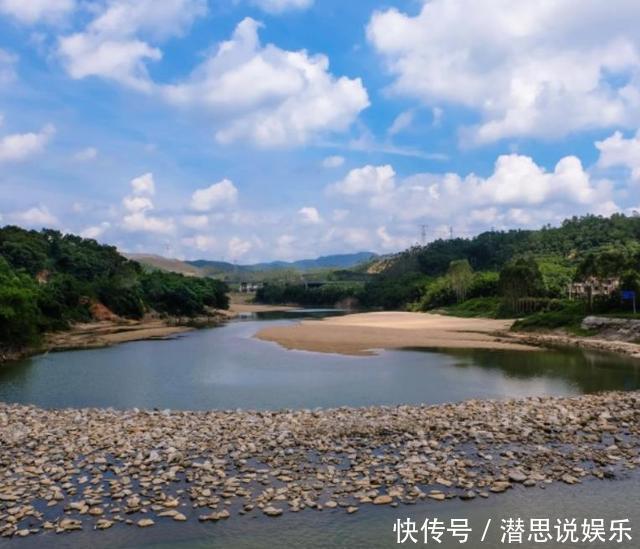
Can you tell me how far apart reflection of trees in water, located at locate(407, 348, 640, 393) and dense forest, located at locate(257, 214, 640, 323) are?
17702 mm

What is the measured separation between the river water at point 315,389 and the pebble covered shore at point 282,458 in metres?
0.62

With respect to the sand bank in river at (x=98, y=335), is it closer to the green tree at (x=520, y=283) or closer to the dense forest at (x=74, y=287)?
the dense forest at (x=74, y=287)

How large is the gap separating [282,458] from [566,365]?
3361 cm

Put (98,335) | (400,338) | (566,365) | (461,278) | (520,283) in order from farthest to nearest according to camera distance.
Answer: (461,278) → (520,283) → (98,335) → (400,338) → (566,365)

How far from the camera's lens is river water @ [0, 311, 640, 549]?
45.8 ft

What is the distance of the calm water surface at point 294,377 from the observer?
3225 cm

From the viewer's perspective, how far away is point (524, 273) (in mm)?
90188

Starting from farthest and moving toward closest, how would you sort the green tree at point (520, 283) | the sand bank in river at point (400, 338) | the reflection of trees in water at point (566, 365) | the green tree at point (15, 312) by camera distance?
1. the green tree at point (520, 283)
2. the sand bank in river at point (400, 338)
3. the green tree at point (15, 312)
4. the reflection of trees in water at point (566, 365)

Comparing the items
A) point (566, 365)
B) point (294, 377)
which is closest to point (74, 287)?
point (294, 377)

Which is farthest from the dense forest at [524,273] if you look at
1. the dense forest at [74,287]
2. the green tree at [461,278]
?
the dense forest at [74,287]

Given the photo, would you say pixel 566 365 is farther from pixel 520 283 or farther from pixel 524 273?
pixel 520 283

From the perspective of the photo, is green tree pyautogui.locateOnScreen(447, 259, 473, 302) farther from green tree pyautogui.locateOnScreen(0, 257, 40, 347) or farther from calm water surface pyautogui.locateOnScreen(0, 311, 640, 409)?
green tree pyautogui.locateOnScreen(0, 257, 40, 347)

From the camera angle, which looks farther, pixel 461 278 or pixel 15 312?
pixel 461 278

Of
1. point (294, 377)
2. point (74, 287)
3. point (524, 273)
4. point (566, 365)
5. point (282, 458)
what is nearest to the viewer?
point (282, 458)
